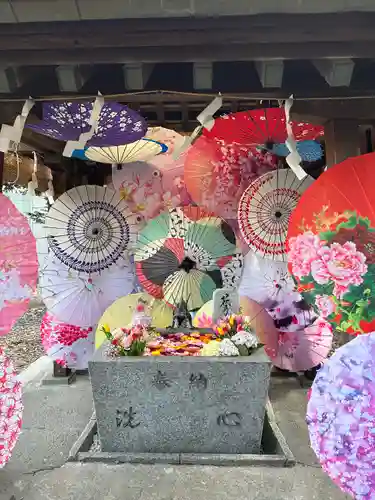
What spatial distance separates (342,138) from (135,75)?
79.0 inches

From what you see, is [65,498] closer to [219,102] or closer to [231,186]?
[219,102]

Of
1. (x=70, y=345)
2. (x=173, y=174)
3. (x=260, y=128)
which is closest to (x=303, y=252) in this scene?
(x=260, y=128)

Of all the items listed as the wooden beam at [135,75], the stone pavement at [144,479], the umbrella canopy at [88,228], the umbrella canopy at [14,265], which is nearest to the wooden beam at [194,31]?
the wooden beam at [135,75]

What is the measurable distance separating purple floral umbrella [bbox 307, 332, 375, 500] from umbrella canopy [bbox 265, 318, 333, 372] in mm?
3657

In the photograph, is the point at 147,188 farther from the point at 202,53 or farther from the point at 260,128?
the point at 202,53

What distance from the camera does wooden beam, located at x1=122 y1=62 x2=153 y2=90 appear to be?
2.70m

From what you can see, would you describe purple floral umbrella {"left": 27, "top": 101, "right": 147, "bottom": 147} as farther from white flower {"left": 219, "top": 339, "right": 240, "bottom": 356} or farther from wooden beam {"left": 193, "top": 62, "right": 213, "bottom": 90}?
white flower {"left": 219, "top": 339, "right": 240, "bottom": 356}

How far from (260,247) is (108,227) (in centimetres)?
206

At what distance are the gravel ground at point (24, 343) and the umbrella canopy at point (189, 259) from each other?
2888 millimetres

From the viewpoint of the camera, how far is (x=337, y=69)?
8.61 feet

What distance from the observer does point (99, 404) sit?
4004mm

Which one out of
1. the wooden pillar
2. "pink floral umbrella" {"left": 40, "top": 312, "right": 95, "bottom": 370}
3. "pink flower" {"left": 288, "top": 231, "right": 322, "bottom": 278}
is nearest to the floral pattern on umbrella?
"pink flower" {"left": 288, "top": 231, "right": 322, "bottom": 278}

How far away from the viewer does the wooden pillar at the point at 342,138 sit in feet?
12.5

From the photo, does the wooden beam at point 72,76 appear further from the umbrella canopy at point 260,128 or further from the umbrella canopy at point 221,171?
the umbrella canopy at point 221,171
